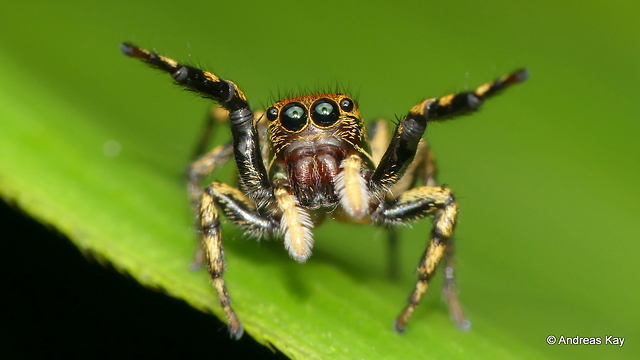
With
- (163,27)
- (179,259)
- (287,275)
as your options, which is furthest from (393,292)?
(163,27)

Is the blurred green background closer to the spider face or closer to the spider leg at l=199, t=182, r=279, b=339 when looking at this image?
the spider leg at l=199, t=182, r=279, b=339

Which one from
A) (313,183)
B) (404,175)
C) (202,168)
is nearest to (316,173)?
(313,183)

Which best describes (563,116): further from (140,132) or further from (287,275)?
(140,132)

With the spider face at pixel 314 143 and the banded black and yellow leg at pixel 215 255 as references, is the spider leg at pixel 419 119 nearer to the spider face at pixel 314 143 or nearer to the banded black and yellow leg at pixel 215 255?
the spider face at pixel 314 143

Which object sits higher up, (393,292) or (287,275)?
(393,292)

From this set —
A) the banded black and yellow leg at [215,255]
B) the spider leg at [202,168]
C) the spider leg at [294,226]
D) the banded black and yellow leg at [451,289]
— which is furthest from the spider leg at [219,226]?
the banded black and yellow leg at [451,289]

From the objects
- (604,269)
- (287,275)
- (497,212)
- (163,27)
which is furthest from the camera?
(163,27)

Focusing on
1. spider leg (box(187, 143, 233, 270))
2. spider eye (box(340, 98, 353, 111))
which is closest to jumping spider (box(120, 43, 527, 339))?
spider eye (box(340, 98, 353, 111))
